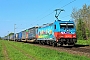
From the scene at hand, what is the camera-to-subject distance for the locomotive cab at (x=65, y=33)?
28.9 meters

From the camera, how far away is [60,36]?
29.0 meters

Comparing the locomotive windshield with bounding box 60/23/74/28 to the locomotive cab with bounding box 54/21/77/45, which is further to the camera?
the locomotive windshield with bounding box 60/23/74/28

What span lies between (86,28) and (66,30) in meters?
49.3

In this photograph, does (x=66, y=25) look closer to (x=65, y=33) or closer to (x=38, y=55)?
(x=65, y=33)

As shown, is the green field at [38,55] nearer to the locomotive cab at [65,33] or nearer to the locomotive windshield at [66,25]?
the locomotive cab at [65,33]

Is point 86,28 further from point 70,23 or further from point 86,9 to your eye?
point 70,23

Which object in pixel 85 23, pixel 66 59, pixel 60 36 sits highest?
pixel 85 23

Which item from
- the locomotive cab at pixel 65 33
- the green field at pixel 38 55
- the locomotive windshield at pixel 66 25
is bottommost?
the green field at pixel 38 55

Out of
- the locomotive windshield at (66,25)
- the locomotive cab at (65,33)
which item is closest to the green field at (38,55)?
the locomotive cab at (65,33)

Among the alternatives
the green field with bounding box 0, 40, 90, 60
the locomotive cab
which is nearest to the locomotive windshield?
the locomotive cab

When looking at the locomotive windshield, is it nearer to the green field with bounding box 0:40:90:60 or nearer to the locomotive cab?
the locomotive cab

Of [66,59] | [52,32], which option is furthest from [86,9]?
[66,59]

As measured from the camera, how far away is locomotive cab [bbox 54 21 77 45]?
94.8 feet

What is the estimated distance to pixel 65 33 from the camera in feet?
94.9
